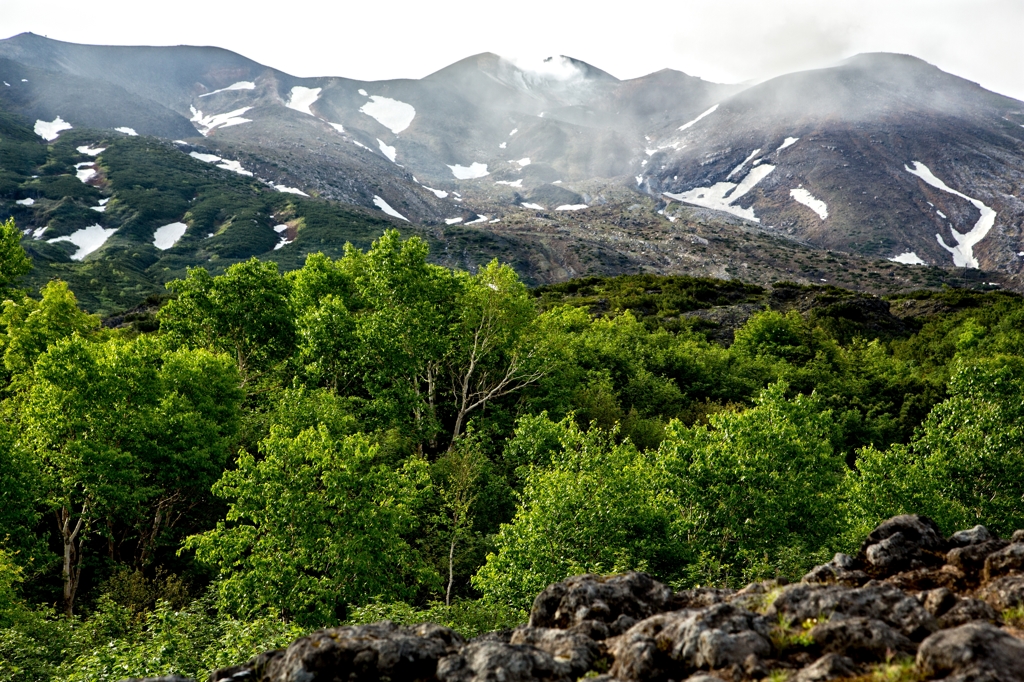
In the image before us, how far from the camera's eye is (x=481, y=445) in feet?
105

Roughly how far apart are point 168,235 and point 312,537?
14880 cm

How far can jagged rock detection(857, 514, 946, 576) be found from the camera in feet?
33.6

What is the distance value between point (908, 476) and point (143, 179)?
19003 cm

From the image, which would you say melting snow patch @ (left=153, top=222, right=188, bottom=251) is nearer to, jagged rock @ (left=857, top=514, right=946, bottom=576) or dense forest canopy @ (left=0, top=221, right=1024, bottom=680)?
dense forest canopy @ (left=0, top=221, right=1024, bottom=680)

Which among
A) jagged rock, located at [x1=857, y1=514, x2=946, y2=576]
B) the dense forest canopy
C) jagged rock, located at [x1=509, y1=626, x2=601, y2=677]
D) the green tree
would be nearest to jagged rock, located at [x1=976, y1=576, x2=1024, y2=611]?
jagged rock, located at [x1=857, y1=514, x2=946, y2=576]

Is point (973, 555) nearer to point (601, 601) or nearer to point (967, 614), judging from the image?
point (967, 614)

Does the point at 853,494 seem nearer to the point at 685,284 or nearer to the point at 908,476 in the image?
the point at 908,476

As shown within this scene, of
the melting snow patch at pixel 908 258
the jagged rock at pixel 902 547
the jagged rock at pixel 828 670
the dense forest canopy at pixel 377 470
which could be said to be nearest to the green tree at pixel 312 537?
the dense forest canopy at pixel 377 470

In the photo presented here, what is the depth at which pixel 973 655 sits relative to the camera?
6188mm

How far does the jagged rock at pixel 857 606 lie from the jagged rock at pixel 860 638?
0.25 m

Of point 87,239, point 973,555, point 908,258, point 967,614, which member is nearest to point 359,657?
point 967,614

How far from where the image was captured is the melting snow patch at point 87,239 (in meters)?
126

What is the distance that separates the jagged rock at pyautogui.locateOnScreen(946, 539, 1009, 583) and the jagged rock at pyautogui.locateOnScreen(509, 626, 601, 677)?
238 inches

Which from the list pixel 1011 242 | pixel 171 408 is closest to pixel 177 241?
pixel 171 408
